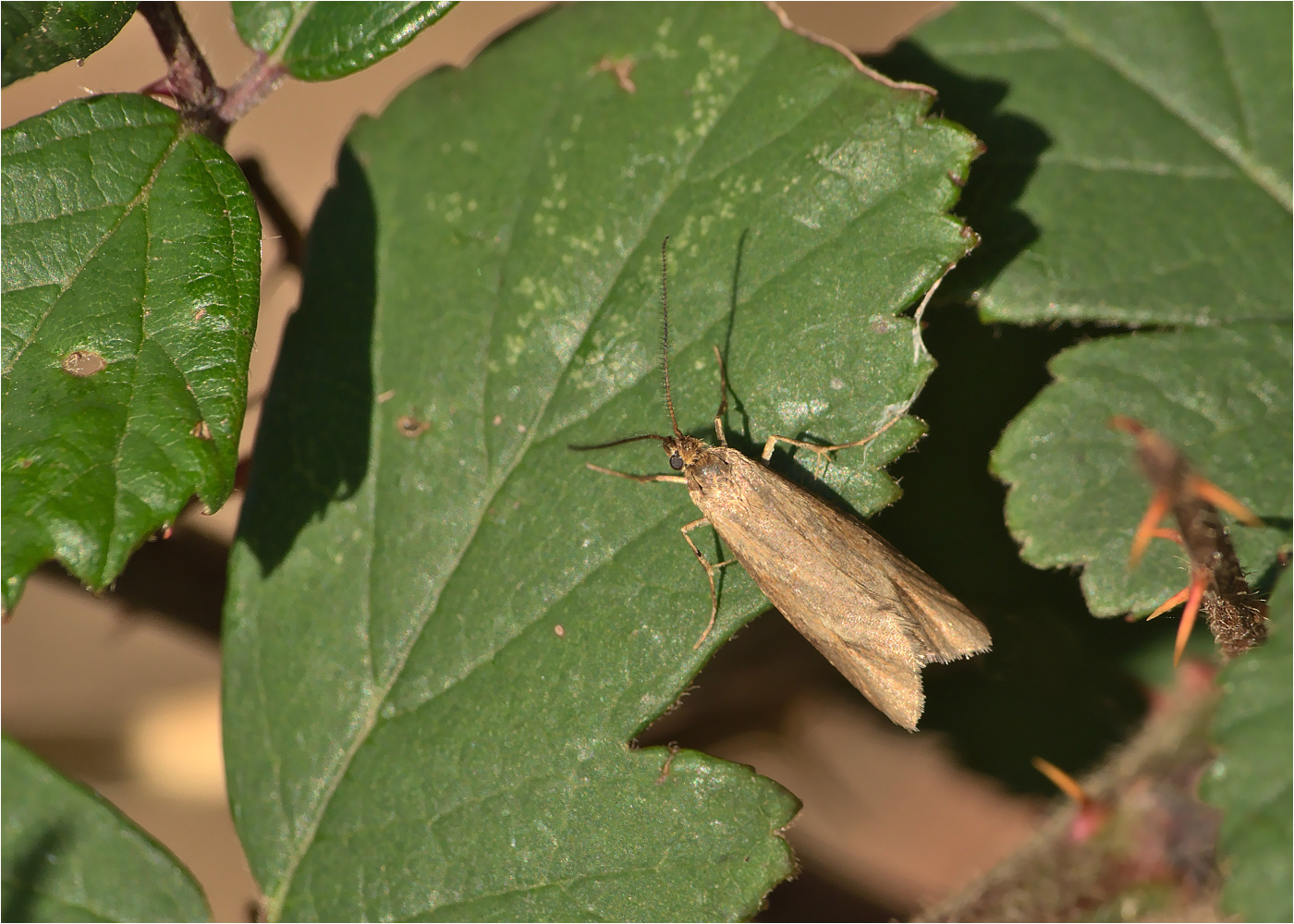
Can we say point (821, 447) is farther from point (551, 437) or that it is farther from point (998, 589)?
point (998, 589)

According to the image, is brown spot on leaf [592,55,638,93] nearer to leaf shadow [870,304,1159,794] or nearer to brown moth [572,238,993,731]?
brown moth [572,238,993,731]

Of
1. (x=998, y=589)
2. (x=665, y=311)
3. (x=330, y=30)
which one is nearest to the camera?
(x=330, y=30)

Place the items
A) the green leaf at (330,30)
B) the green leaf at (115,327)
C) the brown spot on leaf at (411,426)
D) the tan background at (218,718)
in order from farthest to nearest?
1. the tan background at (218,718)
2. the brown spot on leaf at (411,426)
3. the green leaf at (330,30)
4. the green leaf at (115,327)

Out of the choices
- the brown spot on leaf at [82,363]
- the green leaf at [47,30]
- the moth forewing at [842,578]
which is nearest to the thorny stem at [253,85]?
the green leaf at [47,30]

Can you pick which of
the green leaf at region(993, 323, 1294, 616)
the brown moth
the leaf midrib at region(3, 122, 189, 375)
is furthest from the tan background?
the leaf midrib at region(3, 122, 189, 375)

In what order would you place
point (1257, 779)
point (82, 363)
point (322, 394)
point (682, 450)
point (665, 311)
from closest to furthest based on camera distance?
point (1257, 779), point (82, 363), point (665, 311), point (682, 450), point (322, 394)

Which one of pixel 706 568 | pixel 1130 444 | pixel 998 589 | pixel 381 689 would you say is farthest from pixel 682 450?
pixel 998 589

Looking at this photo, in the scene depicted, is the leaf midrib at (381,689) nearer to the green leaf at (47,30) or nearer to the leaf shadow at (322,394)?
the leaf shadow at (322,394)
